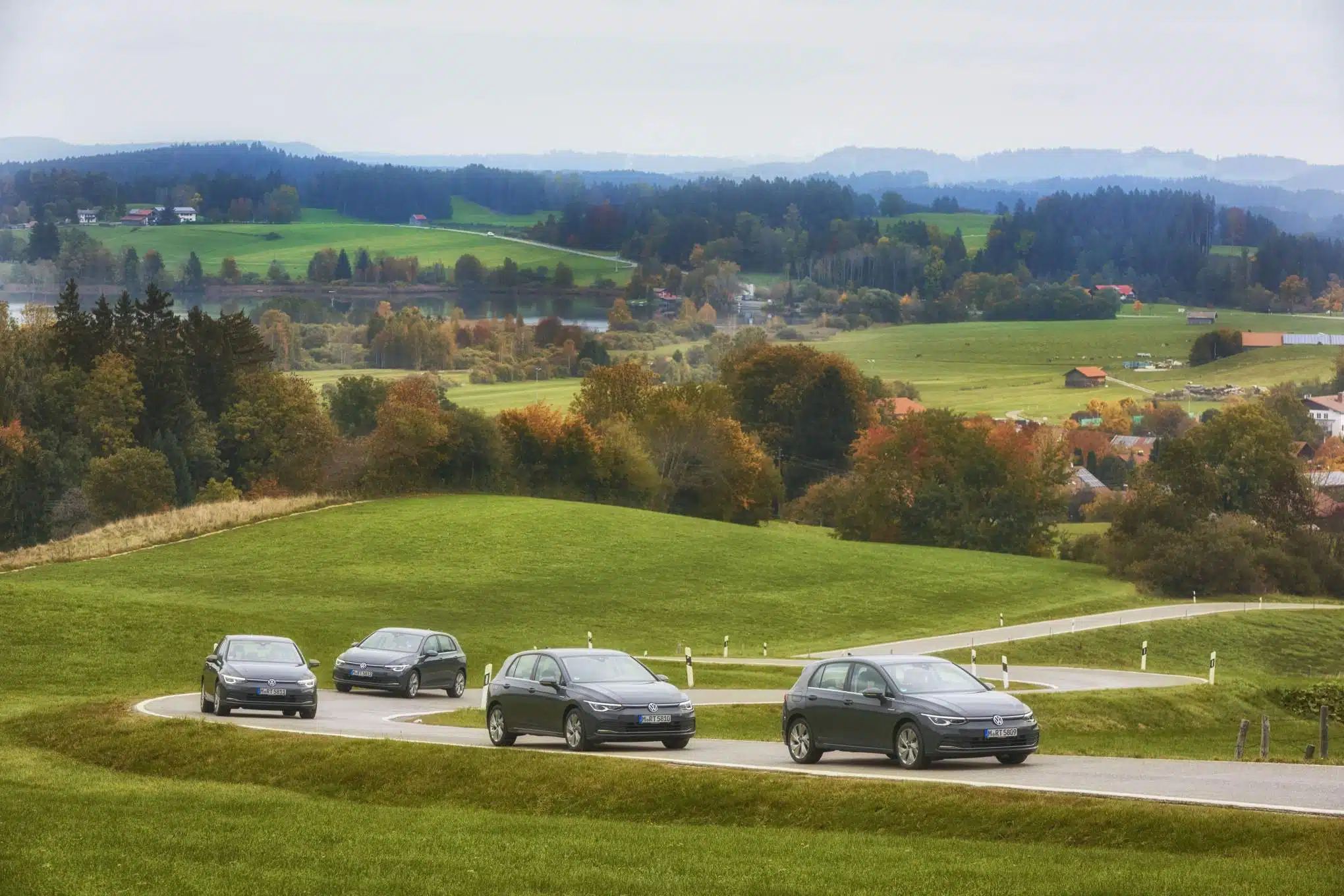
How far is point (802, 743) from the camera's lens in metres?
25.5

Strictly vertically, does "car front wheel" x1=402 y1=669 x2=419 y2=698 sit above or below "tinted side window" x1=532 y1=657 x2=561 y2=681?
below

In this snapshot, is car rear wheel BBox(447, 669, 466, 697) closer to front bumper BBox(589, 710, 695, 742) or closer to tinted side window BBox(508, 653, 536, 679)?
tinted side window BBox(508, 653, 536, 679)

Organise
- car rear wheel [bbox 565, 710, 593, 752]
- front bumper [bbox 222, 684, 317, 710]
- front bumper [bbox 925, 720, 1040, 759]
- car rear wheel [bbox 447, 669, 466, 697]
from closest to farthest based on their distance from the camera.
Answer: front bumper [bbox 925, 720, 1040, 759] → car rear wheel [bbox 565, 710, 593, 752] → front bumper [bbox 222, 684, 317, 710] → car rear wheel [bbox 447, 669, 466, 697]

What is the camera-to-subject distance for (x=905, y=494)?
117 meters

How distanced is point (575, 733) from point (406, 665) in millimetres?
16611

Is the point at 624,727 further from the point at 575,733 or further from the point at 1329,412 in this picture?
the point at 1329,412

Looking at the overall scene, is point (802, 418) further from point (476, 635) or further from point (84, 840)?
point (84, 840)

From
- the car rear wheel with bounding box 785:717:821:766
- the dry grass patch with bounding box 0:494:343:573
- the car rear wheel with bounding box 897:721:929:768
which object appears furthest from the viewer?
the dry grass patch with bounding box 0:494:343:573

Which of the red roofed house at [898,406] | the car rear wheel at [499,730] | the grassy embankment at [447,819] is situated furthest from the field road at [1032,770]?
the red roofed house at [898,406]

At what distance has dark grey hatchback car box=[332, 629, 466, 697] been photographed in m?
42.6

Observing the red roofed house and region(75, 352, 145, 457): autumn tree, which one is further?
the red roofed house

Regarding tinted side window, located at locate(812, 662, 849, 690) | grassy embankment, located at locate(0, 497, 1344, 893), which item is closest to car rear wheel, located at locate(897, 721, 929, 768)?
tinted side window, located at locate(812, 662, 849, 690)

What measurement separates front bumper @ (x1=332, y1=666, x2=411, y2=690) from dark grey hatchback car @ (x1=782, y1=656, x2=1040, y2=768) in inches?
734

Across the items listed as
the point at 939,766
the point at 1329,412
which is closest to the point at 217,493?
the point at 939,766
